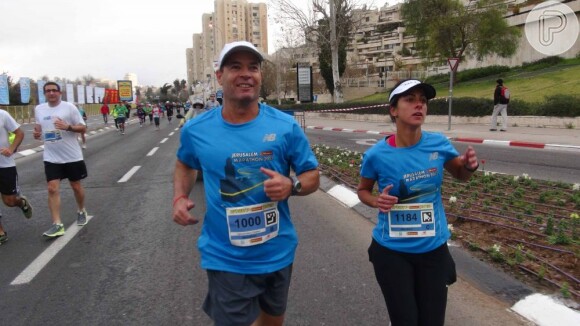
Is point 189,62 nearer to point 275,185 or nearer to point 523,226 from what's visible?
point 523,226

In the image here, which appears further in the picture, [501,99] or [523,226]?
[501,99]

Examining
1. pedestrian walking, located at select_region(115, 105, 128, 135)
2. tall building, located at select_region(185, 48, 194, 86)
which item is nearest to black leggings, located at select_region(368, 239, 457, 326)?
pedestrian walking, located at select_region(115, 105, 128, 135)

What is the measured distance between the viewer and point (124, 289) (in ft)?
13.9

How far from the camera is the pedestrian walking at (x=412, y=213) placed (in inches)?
102

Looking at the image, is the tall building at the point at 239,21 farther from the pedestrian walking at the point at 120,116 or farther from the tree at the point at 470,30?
the pedestrian walking at the point at 120,116

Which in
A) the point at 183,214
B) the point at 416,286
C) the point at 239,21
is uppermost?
the point at 239,21

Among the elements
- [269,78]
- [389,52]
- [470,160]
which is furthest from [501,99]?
[389,52]

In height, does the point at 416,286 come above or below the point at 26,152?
above

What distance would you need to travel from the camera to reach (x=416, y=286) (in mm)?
2621

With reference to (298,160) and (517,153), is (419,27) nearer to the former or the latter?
(517,153)

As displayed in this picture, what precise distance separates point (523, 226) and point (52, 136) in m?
6.01

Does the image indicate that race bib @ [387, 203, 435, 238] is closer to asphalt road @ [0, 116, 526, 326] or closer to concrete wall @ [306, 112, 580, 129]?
asphalt road @ [0, 116, 526, 326]

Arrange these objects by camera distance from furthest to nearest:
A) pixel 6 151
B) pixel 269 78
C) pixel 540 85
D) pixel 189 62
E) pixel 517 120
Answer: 1. pixel 189 62
2. pixel 269 78
3. pixel 540 85
4. pixel 517 120
5. pixel 6 151
